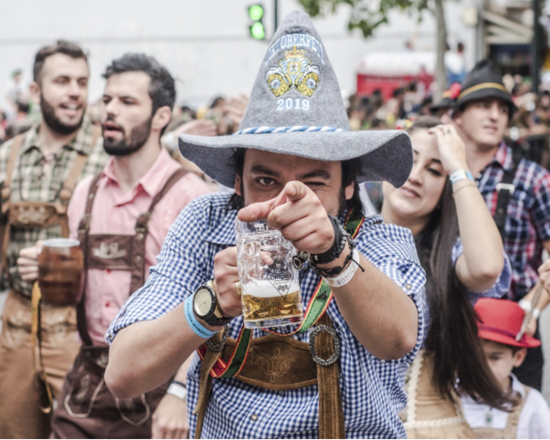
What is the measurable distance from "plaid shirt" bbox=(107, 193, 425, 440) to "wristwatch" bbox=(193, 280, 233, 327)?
251 millimetres

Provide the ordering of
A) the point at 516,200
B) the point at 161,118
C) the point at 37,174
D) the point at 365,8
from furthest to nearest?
1. the point at 365,8
2. the point at 37,174
3. the point at 516,200
4. the point at 161,118

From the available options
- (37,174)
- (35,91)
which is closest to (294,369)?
(37,174)

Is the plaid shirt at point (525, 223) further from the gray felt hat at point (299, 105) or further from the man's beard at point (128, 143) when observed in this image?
the gray felt hat at point (299, 105)

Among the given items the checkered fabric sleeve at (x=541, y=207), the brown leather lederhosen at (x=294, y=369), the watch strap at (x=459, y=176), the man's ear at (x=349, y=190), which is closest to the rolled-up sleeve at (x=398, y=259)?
the man's ear at (x=349, y=190)

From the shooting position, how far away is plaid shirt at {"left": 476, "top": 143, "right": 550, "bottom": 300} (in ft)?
13.8

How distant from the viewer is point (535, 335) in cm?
411

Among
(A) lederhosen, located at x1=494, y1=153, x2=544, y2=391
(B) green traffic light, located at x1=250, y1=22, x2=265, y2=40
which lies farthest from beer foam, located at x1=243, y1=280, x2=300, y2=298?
(B) green traffic light, located at x1=250, y1=22, x2=265, y2=40

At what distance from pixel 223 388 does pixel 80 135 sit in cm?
301

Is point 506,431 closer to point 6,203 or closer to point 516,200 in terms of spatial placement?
point 516,200

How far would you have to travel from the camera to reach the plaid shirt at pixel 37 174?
438 centimetres

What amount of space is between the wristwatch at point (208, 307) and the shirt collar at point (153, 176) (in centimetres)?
188

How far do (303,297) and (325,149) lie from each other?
437mm

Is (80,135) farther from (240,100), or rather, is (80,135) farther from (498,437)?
(498,437)

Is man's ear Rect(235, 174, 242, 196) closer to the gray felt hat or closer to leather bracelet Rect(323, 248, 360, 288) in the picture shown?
the gray felt hat
